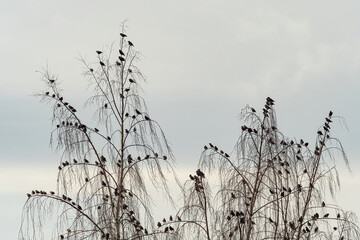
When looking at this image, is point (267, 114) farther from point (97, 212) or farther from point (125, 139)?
point (97, 212)

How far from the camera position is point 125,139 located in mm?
10953

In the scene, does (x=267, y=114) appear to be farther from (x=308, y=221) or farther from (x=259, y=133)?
(x=308, y=221)

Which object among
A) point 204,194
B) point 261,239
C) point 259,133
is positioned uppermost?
point 259,133

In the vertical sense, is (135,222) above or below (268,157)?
below

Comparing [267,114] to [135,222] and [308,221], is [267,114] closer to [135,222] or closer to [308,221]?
[308,221]

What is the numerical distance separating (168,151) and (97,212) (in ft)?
4.18

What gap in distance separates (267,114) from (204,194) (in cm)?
145

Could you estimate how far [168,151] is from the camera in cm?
1073

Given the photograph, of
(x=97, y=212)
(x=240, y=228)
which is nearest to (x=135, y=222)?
(x=97, y=212)

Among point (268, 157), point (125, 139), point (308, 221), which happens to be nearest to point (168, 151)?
point (125, 139)

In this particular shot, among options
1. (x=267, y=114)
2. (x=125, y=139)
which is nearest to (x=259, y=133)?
(x=267, y=114)

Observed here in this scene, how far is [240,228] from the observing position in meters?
10.4

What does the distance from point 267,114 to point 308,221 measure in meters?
1.59

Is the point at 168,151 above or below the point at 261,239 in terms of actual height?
above
